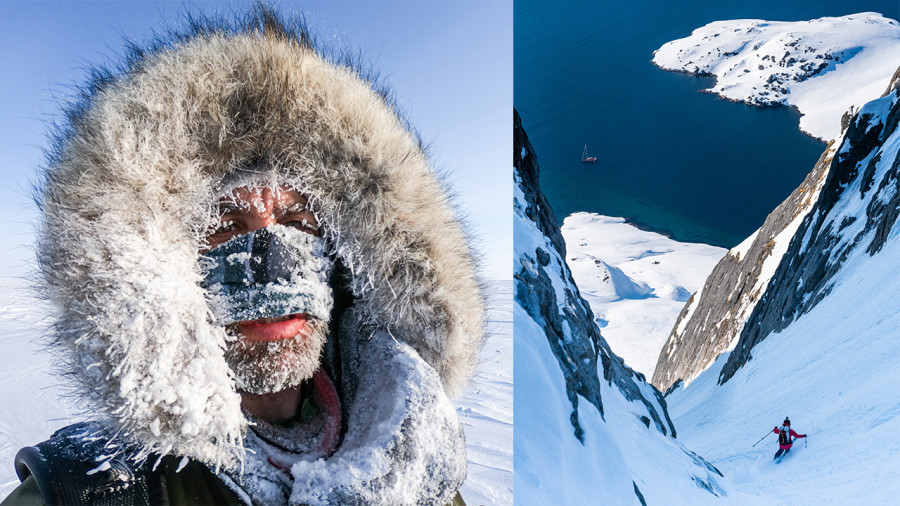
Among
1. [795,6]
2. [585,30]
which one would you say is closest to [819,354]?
[795,6]

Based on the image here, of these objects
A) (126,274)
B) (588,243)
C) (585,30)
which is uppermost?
(585,30)

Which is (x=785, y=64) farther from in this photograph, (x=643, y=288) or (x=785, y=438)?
(x=643, y=288)

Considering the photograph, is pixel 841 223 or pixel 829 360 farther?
pixel 841 223

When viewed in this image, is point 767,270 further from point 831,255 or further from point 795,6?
point 795,6

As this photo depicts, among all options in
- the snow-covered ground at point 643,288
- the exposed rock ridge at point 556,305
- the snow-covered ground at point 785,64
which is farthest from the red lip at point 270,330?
the snow-covered ground at point 643,288

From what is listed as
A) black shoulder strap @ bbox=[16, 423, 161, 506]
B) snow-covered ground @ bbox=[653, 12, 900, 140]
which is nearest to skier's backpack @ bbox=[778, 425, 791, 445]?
snow-covered ground @ bbox=[653, 12, 900, 140]

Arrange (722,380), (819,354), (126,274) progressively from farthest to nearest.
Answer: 1. (722,380)
2. (819,354)
3. (126,274)

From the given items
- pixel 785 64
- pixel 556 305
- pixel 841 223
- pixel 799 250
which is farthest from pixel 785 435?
pixel 799 250

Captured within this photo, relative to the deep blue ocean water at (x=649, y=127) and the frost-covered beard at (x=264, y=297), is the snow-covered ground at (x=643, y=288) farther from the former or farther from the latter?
the frost-covered beard at (x=264, y=297)
